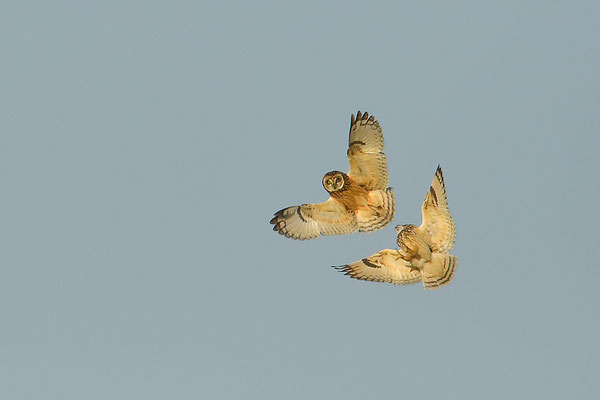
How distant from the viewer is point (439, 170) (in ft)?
77.5

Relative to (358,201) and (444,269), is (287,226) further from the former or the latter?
(444,269)

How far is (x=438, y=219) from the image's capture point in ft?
78.5

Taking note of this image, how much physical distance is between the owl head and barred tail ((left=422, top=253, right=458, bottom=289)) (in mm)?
2247

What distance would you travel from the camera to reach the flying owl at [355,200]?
81.5 ft

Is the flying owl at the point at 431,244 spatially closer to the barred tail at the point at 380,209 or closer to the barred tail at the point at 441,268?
the barred tail at the point at 441,268

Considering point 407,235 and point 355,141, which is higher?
point 355,141

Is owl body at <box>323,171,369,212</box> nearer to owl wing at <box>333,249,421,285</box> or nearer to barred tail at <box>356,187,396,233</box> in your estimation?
barred tail at <box>356,187,396,233</box>

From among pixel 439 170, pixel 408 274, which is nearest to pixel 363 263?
pixel 408 274

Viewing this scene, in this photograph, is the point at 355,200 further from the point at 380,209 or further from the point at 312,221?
the point at 312,221

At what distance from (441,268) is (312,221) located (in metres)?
3.03

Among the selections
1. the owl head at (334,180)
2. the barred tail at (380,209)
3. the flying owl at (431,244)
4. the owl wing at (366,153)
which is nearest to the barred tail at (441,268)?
the flying owl at (431,244)

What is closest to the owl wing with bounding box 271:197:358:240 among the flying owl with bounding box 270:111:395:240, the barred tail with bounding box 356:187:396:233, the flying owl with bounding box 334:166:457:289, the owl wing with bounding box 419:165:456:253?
the flying owl with bounding box 270:111:395:240

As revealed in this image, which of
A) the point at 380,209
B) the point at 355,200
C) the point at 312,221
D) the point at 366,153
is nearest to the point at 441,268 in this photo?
the point at 380,209

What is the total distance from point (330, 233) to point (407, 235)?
229 centimetres
